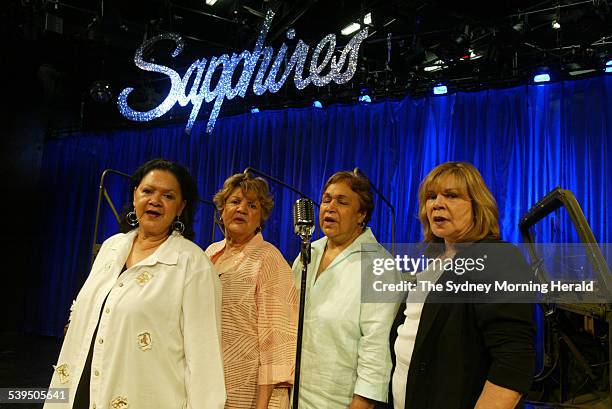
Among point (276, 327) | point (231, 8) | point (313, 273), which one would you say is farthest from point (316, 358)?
Answer: point (231, 8)

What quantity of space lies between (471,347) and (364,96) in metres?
5.27

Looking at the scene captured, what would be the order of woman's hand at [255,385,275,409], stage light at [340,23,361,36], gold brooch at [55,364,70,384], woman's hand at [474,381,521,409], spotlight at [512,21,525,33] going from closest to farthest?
woman's hand at [474,381,521,409] < gold brooch at [55,364,70,384] < woman's hand at [255,385,275,409] < spotlight at [512,21,525,33] < stage light at [340,23,361,36]

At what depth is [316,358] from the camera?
2.08 meters

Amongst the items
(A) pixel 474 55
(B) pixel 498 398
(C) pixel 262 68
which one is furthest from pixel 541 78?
(B) pixel 498 398

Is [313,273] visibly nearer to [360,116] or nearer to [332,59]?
[332,59]

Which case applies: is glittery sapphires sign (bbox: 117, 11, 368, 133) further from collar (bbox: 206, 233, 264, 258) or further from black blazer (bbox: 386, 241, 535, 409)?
black blazer (bbox: 386, 241, 535, 409)

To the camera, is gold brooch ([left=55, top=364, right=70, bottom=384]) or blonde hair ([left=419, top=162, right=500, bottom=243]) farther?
gold brooch ([left=55, top=364, right=70, bottom=384])

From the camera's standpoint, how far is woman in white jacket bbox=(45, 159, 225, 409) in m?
1.69

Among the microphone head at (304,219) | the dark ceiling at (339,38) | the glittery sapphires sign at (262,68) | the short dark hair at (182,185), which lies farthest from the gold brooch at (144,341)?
the dark ceiling at (339,38)

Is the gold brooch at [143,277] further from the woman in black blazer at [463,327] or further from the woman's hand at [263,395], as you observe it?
the woman in black blazer at [463,327]

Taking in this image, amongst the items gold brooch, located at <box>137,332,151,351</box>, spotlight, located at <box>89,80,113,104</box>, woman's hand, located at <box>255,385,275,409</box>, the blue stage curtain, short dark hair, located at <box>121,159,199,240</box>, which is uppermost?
spotlight, located at <box>89,80,113,104</box>

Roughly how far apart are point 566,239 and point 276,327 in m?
4.32

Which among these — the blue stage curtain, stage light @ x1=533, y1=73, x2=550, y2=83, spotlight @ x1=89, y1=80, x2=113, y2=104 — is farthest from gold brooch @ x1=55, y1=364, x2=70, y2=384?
spotlight @ x1=89, y1=80, x2=113, y2=104

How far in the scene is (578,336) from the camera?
2328 millimetres
